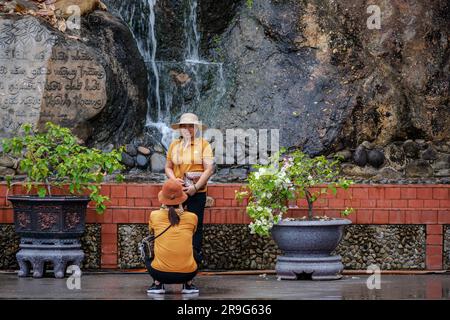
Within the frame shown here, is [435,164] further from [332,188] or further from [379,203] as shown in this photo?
[332,188]

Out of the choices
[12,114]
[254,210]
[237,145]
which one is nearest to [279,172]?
[254,210]

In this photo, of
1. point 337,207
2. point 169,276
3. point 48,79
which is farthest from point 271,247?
point 48,79

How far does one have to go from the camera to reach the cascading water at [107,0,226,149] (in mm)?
16266

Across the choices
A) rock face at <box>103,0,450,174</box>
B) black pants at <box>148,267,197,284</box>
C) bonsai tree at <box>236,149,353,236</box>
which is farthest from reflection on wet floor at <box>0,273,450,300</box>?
rock face at <box>103,0,450,174</box>

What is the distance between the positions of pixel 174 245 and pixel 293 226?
1.98 metres

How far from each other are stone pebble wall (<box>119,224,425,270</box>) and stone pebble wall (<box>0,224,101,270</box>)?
27cm

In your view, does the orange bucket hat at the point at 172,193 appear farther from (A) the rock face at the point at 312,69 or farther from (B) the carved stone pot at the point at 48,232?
(A) the rock face at the point at 312,69

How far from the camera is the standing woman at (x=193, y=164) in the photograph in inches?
476

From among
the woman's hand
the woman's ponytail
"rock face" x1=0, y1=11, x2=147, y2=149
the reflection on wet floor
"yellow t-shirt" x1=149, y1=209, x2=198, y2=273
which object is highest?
"rock face" x1=0, y1=11, x2=147, y2=149

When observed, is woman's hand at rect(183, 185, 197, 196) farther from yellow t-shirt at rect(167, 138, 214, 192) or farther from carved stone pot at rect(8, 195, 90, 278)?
carved stone pot at rect(8, 195, 90, 278)

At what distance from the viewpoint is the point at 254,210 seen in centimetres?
1254

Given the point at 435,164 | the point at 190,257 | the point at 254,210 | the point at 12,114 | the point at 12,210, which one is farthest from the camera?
the point at 435,164

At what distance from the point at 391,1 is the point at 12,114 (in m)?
5.33

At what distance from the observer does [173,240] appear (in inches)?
432
